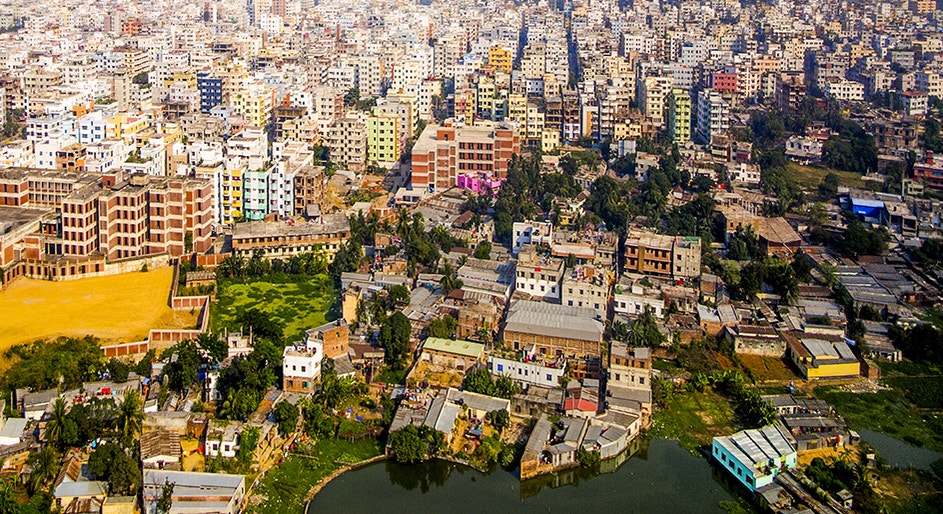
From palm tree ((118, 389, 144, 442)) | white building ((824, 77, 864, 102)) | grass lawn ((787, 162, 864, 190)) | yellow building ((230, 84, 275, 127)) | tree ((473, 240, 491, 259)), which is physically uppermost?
white building ((824, 77, 864, 102))

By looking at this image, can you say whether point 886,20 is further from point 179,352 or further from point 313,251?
point 179,352

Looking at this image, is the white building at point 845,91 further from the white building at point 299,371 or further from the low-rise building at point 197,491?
the low-rise building at point 197,491

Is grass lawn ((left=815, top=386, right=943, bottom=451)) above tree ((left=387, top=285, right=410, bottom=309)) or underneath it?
underneath

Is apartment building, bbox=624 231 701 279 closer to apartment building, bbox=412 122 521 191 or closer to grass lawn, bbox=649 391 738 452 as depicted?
grass lawn, bbox=649 391 738 452

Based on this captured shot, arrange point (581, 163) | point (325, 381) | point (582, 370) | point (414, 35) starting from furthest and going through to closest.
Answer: point (414, 35) < point (581, 163) < point (582, 370) < point (325, 381)

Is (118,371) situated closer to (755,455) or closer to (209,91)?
(755,455)

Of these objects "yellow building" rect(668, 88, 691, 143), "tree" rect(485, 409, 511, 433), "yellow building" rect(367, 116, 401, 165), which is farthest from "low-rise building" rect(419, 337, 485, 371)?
"yellow building" rect(668, 88, 691, 143)

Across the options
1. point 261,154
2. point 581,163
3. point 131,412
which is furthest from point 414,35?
point 131,412

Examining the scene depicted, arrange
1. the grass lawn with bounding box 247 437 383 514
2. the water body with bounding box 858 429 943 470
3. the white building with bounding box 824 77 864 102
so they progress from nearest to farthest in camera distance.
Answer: the grass lawn with bounding box 247 437 383 514 → the water body with bounding box 858 429 943 470 → the white building with bounding box 824 77 864 102
